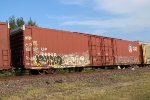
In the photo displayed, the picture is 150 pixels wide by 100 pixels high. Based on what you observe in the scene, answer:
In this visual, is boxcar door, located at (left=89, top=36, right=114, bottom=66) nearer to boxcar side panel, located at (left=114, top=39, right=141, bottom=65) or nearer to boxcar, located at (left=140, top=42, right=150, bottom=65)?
boxcar side panel, located at (left=114, top=39, right=141, bottom=65)

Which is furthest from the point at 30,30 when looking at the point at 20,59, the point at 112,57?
the point at 112,57

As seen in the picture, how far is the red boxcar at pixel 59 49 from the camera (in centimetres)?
1980

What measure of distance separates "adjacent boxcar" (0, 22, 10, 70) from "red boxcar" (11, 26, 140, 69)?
159cm

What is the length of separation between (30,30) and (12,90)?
24.2 ft

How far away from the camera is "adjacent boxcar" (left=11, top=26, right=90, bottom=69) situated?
776 inches

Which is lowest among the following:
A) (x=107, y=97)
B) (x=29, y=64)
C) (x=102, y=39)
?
(x=107, y=97)

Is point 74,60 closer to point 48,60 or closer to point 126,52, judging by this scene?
point 48,60

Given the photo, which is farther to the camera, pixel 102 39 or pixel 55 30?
pixel 102 39

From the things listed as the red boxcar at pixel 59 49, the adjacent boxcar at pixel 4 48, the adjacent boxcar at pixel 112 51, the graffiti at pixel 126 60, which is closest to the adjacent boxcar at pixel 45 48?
the red boxcar at pixel 59 49

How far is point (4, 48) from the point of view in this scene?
1791cm

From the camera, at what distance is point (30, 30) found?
65.7 feet

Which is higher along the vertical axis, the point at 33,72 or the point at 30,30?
the point at 30,30

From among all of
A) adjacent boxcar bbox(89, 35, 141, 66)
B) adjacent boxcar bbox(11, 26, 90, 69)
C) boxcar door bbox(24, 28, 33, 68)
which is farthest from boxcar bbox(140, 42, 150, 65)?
boxcar door bbox(24, 28, 33, 68)

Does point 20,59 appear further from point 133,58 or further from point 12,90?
point 133,58
